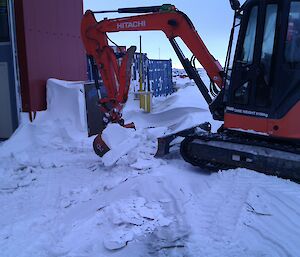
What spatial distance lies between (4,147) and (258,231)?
17.7ft

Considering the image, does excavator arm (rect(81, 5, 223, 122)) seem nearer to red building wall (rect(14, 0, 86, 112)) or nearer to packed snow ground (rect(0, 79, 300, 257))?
packed snow ground (rect(0, 79, 300, 257))

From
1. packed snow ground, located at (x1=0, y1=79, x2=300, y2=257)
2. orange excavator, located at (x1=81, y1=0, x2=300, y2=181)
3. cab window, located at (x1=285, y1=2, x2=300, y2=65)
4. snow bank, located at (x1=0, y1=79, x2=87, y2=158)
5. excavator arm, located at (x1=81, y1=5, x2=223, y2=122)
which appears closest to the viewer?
packed snow ground, located at (x1=0, y1=79, x2=300, y2=257)

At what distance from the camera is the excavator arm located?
5.91m

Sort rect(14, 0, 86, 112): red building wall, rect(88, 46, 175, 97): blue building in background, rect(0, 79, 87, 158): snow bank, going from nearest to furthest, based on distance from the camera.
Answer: rect(0, 79, 87, 158): snow bank
rect(14, 0, 86, 112): red building wall
rect(88, 46, 175, 97): blue building in background

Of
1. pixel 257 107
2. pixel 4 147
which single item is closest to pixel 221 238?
pixel 257 107

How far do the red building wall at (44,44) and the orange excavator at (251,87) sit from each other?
126 inches

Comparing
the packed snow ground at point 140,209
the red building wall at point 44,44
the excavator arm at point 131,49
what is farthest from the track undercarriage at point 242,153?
the red building wall at point 44,44

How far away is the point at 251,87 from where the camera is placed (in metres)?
4.95

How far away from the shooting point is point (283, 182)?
184 inches

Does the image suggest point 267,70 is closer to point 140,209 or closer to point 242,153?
point 242,153

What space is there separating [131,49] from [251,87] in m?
2.59

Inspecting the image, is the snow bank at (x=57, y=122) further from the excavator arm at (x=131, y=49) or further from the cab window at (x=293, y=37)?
the cab window at (x=293, y=37)

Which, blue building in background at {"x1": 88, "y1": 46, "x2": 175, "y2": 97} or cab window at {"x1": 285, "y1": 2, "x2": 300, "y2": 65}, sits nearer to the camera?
cab window at {"x1": 285, "y1": 2, "x2": 300, "y2": 65}

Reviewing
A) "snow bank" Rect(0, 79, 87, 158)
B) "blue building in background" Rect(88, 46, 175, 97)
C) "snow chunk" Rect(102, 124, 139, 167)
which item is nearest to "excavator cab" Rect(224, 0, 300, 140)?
"snow chunk" Rect(102, 124, 139, 167)
